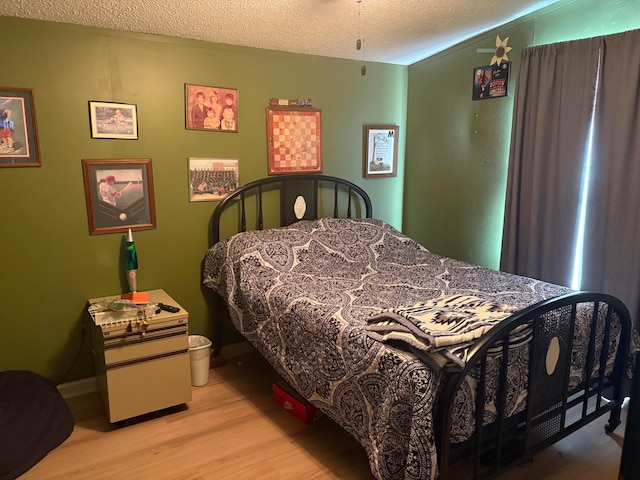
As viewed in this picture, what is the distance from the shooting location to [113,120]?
8.81ft

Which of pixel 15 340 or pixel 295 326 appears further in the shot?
pixel 15 340

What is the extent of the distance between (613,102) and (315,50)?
1.88m

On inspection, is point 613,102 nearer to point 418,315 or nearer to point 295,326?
point 418,315

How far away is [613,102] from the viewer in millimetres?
2537

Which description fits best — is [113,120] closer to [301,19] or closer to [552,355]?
[301,19]

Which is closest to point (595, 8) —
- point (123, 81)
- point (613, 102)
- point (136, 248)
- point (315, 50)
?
point (613, 102)

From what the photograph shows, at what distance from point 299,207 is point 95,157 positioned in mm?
1369

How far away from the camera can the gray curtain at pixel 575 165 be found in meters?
2.49

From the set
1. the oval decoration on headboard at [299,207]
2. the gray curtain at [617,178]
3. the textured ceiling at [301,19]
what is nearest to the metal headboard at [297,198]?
the oval decoration on headboard at [299,207]

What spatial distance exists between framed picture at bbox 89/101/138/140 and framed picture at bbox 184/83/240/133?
1.09 feet

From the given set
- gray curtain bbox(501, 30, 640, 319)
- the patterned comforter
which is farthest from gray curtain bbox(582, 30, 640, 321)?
the patterned comforter

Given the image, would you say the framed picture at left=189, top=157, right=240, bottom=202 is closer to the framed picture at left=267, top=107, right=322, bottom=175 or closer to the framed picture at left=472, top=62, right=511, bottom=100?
→ the framed picture at left=267, top=107, right=322, bottom=175

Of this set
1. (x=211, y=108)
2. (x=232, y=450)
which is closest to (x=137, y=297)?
(x=232, y=450)

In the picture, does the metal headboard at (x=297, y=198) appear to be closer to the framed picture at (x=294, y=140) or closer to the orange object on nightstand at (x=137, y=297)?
the framed picture at (x=294, y=140)
